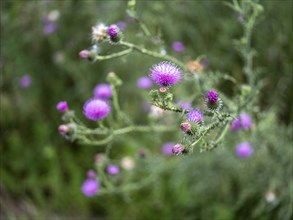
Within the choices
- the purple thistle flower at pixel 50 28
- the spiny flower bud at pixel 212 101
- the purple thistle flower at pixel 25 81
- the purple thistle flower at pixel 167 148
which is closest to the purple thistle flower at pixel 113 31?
the spiny flower bud at pixel 212 101

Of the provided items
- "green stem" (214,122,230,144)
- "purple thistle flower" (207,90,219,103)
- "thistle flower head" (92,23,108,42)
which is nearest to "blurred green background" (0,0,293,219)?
"green stem" (214,122,230,144)

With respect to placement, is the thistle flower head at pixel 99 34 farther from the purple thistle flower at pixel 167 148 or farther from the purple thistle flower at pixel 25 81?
the purple thistle flower at pixel 25 81

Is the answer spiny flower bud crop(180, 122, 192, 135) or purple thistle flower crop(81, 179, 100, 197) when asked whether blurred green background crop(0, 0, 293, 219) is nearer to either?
purple thistle flower crop(81, 179, 100, 197)

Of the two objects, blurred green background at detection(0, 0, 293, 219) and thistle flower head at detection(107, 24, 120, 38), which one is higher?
thistle flower head at detection(107, 24, 120, 38)

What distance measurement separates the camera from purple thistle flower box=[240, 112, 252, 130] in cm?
221

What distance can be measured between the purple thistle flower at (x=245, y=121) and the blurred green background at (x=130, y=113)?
0.12 meters

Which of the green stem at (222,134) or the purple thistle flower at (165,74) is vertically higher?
the purple thistle flower at (165,74)

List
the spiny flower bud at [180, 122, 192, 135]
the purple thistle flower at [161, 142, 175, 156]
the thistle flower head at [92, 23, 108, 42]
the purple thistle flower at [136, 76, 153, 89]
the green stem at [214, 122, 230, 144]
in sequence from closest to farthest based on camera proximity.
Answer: the spiny flower bud at [180, 122, 192, 135], the green stem at [214, 122, 230, 144], the thistle flower head at [92, 23, 108, 42], the purple thistle flower at [161, 142, 175, 156], the purple thistle flower at [136, 76, 153, 89]

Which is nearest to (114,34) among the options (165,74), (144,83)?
(165,74)

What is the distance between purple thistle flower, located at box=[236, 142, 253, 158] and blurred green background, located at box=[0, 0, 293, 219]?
0.05 m

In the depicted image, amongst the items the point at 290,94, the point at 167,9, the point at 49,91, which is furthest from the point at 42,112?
the point at 290,94

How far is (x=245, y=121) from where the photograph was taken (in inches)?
90.0

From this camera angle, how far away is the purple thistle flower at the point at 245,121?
221 centimetres

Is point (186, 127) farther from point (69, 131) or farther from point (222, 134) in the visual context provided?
point (69, 131)
